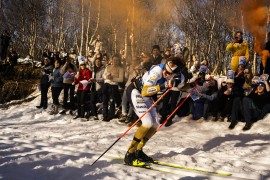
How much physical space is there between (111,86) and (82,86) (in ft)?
4.30

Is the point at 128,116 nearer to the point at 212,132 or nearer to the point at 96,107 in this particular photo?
the point at 96,107

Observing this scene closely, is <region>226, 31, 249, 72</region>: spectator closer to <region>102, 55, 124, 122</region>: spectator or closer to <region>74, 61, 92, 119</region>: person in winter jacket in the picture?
<region>102, 55, 124, 122</region>: spectator

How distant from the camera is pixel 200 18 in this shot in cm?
2355

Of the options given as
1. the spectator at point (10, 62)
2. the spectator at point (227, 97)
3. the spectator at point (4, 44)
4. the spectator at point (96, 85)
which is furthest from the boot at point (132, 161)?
the spectator at point (4, 44)

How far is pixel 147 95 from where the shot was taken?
635 cm

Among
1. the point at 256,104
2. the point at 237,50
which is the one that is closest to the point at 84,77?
the point at 237,50

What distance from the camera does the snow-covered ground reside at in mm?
5641

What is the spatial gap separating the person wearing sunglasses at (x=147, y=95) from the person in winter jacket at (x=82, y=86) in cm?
535

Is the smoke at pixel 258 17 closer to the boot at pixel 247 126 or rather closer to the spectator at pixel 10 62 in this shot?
the boot at pixel 247 126

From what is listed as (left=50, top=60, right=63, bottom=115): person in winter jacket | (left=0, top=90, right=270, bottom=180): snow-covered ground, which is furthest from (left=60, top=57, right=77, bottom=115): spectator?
(left=0, top=90, right=270, bottom=180): snow-covered ground

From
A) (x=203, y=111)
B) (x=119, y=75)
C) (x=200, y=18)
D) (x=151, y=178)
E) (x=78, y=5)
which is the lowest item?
(x=151, y=178)

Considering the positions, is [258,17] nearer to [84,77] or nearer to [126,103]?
[126,103]

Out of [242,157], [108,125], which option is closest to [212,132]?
[242,157]

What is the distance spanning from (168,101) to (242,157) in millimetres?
3986
